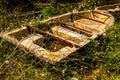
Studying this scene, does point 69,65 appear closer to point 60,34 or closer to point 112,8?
point 60,34

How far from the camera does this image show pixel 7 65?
4426 millimetres

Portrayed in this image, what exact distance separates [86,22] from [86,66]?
2.17 meters

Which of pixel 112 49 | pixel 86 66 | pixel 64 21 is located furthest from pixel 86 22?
pixel 86 66

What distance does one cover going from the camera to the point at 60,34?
5.60 metres

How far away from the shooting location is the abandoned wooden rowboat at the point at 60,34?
4.39 metres

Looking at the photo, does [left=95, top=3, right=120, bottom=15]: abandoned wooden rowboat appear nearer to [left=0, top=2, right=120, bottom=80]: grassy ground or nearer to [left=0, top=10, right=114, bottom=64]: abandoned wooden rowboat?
[left=0, top=10, right=114, bottom=64]: abandoned wooden rowboat

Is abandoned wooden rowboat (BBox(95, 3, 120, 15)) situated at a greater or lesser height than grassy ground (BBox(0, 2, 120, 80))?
greater

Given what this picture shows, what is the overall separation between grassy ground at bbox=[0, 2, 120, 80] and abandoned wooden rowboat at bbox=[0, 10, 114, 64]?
0.51 ft

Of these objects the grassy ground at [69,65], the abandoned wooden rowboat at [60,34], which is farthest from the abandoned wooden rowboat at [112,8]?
the grassy ground at [69,65]

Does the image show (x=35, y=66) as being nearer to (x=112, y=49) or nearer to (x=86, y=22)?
(x=112, y=49)

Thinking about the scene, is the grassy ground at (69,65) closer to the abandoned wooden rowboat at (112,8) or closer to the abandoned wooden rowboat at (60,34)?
the abandoned wooden rowboat at (60,34)

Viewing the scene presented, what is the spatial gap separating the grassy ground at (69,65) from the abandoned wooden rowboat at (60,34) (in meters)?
0.16

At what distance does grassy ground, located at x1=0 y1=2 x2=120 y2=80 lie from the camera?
4.25 m

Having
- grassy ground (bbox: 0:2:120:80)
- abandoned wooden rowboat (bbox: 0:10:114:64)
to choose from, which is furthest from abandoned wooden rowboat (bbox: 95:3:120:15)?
grassy ground (bbox: 0:2:120:80)
